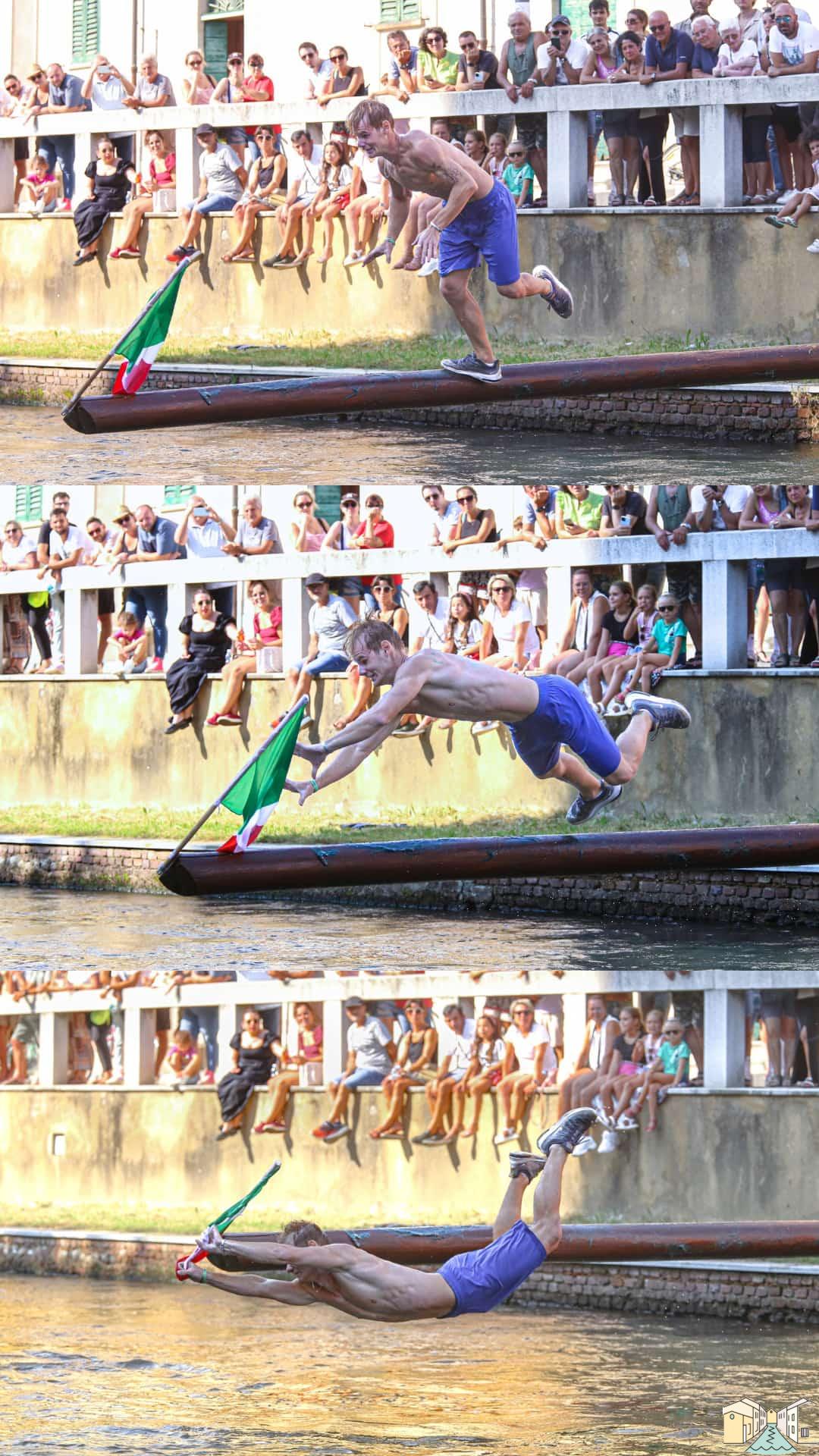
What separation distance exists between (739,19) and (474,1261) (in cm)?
1042

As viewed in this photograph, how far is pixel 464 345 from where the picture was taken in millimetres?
21219

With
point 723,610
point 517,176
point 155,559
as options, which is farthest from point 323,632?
point 517,176

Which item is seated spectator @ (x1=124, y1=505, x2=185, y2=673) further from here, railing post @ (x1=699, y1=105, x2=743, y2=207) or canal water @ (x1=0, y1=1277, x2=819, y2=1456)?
canal water @ (x1=0, y1=1277, x2=819, y2=1456)

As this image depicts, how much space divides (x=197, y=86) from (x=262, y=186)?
1.08m

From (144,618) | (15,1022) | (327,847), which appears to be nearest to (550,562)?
(144,618)

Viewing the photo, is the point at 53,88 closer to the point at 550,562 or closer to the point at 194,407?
the point at 550,562

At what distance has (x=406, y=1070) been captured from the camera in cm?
1934

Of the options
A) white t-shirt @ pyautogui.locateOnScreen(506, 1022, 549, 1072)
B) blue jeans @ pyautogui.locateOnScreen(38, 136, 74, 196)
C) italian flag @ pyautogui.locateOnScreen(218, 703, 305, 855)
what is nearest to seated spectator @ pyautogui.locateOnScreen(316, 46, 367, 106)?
blue jeans @ pyautogui.locateOnScreen(38, 136, 74, 196)

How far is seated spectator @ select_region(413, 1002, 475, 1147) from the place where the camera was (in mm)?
18734

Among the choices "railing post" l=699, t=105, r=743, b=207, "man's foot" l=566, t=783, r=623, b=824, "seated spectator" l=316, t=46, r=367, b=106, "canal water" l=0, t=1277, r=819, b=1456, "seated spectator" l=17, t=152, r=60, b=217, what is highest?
"seated spectator" l=316, t=46, r=367, b=106

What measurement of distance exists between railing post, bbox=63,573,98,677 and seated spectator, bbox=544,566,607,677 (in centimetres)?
447

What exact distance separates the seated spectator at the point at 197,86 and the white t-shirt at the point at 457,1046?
25.2 feet

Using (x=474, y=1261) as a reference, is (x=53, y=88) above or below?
above

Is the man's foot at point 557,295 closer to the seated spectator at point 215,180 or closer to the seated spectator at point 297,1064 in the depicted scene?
the seated spectator at point 297,1064
